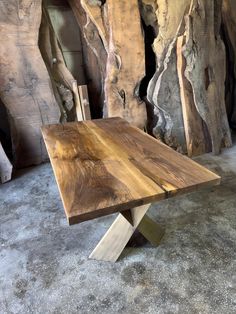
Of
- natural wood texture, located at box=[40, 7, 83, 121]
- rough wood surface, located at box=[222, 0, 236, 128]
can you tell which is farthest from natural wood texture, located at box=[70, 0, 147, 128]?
rough wood surface, located at box=[222, 0, 236, 128]

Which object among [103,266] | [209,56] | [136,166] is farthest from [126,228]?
[209,56]

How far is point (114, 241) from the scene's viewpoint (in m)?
1.38

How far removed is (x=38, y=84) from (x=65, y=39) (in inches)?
29.1

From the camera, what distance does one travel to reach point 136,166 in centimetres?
111

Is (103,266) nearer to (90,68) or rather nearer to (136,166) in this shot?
(136,166)

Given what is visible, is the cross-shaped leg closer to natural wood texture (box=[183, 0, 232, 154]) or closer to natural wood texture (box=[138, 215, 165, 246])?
natural wood texture (box=[138, 215, 165, 246])

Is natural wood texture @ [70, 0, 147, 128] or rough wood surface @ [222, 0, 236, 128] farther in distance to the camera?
rough wood surface @ [222, 0, 236, 128]

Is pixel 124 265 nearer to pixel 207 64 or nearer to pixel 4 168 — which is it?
pixel 4 168

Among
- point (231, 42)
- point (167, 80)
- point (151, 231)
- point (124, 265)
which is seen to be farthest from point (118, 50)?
point (124, 265)

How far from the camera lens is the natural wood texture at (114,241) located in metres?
1.35

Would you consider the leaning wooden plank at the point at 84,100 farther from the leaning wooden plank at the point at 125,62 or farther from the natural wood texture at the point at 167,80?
the natural wood texture at the point at 167,80

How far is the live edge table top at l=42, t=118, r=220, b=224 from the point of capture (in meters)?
0.88

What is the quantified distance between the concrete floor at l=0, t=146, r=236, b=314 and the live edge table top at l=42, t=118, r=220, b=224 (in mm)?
552

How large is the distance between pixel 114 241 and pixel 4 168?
1.39m
